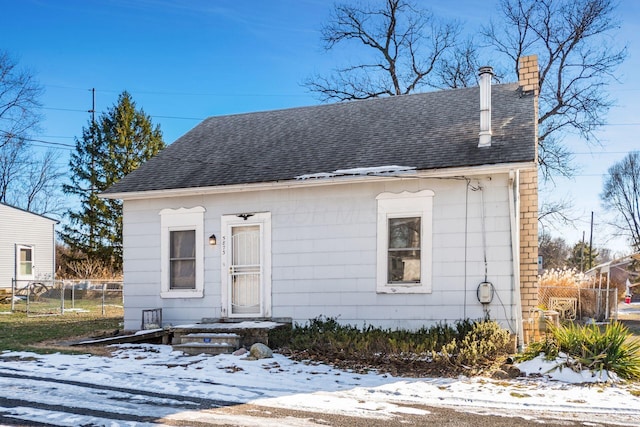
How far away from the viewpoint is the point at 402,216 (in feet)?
36.3

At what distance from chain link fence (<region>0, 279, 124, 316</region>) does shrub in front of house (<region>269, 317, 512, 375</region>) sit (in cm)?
1214

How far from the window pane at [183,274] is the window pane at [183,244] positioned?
5.8 inches

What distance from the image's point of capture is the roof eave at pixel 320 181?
33.2 feet

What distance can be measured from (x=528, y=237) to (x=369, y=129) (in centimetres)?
427

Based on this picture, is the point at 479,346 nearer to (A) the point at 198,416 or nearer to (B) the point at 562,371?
(B) the point at 562,371

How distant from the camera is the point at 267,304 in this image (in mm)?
12016

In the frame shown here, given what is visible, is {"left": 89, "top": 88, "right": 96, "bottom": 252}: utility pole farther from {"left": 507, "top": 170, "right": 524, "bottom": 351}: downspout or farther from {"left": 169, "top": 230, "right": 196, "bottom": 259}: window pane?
{"left": 507, "top": 170, "right": 524, "bottom": 351}: downspout

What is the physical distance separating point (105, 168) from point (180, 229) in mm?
24836

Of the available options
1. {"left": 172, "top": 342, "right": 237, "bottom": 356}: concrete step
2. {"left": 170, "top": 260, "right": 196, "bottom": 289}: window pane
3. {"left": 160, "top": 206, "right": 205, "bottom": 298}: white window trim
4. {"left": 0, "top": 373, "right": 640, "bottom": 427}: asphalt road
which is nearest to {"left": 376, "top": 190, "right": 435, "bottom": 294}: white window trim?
{"left": 172, "top": 342, "right": 237, "bottom": 356}: concrete step

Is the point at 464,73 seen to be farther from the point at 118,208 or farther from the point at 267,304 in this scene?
the point at 118,208

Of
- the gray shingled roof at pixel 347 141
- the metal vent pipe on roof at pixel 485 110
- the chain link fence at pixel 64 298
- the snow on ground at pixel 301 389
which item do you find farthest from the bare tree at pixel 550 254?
the snow on ground at pixel 301 389

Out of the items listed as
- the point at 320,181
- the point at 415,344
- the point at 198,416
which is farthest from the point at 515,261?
the point at 198,416

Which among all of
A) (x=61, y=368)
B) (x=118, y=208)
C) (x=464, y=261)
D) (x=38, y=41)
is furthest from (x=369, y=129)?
(x=118, y=208)

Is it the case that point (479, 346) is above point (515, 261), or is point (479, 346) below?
below
